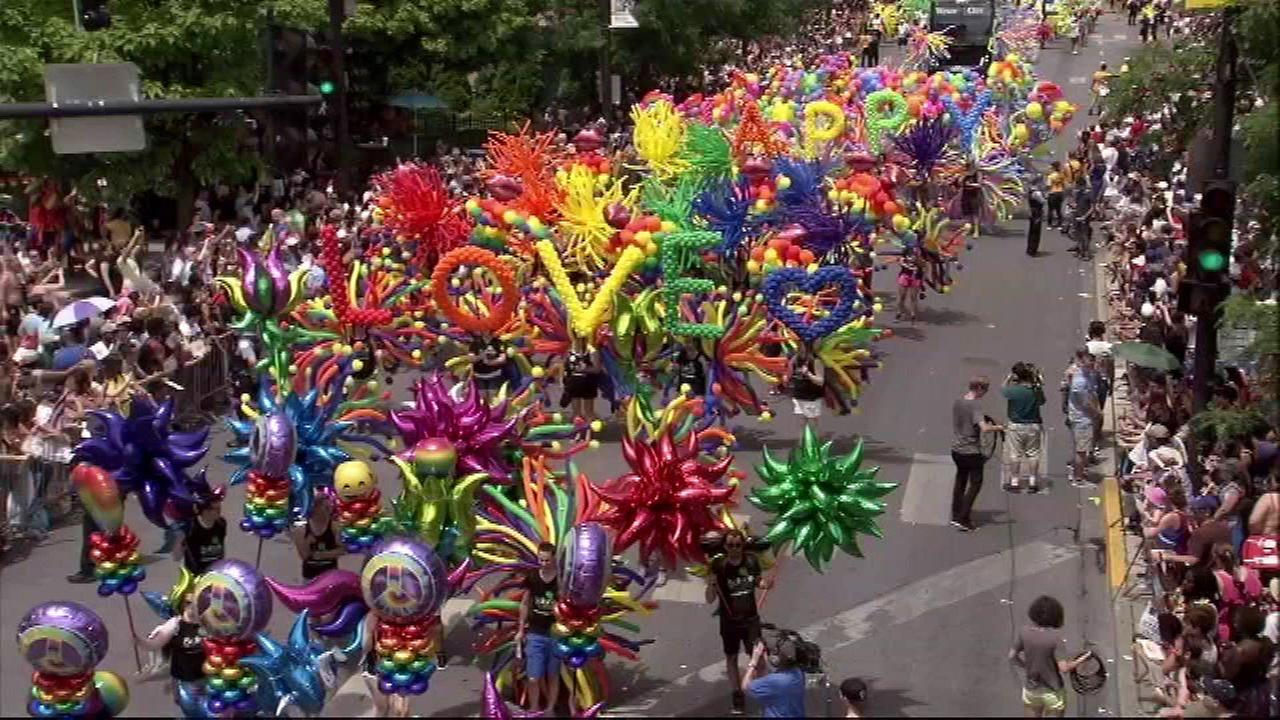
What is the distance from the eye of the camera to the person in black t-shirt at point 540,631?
9.64 m

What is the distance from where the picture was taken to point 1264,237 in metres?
12.8

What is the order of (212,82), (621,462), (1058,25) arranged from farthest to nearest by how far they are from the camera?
(1058,25), (212,82), (621,462)

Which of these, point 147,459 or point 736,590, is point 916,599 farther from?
point 147,459

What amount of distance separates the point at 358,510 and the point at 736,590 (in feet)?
8.47

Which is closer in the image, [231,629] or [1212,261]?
[231,629]

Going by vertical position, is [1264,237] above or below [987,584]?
above

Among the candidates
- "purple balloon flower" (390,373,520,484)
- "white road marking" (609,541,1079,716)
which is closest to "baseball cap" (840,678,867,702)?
Result: "white road marking" (609,541,1079,716)

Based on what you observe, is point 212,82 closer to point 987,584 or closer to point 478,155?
point 478,155

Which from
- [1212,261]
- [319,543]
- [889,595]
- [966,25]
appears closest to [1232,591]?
[1212,261]

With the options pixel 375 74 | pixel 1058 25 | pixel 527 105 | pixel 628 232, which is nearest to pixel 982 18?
pixel 1058 25

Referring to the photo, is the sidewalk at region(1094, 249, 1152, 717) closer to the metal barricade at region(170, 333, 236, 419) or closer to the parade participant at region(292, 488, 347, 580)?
the parade participant at region(292, 488, 347, 580)

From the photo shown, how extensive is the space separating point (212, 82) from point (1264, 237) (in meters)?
16.2

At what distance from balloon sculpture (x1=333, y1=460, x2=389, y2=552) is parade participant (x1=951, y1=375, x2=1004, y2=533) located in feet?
18.1

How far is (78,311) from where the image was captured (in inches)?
625
